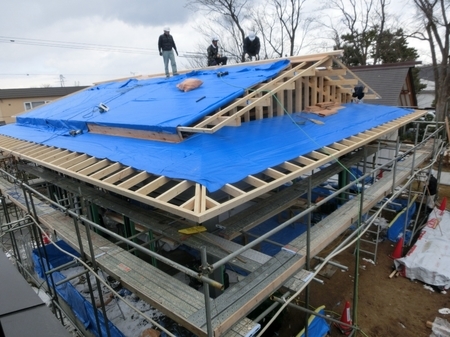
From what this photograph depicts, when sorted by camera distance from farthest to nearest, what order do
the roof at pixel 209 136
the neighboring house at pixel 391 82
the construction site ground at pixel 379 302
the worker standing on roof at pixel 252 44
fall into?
the neighboring house at pixel 391 82 < the worker standing on roof at pixel 252 44 < the construction site ground at pixel 379 302 < the roof at pixel 209 136

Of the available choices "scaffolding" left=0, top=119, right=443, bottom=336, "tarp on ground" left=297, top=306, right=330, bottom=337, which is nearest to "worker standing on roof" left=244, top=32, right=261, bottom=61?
"scaffolding" left=0, top=119, right=443, bottom=336

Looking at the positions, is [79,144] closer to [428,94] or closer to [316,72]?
[316,72]

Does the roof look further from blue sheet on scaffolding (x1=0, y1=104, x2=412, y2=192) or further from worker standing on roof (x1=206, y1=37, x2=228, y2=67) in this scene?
worker standing on roof (x1=206, y1=37, x2=228, y2=67)

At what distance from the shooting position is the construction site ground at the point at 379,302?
7.23 meters

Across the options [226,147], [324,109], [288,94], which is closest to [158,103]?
[226,147]

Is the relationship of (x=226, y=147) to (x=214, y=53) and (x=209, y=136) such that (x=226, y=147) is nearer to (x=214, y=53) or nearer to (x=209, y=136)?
(x=209, y=136)

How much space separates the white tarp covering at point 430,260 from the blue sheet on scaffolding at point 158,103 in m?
6.86

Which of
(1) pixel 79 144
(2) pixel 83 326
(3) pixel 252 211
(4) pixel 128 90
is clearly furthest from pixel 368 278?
(4) pixel 128 90

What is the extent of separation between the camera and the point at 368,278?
9109mm

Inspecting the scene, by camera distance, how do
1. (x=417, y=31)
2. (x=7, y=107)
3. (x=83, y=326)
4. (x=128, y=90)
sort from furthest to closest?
(x=7, y=107), (x=417, y=31), (x=128, y=90), (x=83, y=326)

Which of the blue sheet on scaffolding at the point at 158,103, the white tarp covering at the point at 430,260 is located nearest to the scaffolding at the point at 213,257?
the blue sheet on scaffolding at the point at 158,103

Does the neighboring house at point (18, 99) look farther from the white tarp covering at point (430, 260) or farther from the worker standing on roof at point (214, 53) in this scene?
the white tarp covering at point (430, 260)

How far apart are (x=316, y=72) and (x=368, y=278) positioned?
6.24m

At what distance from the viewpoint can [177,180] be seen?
14.8 ft
